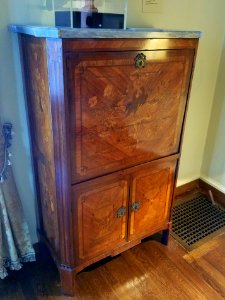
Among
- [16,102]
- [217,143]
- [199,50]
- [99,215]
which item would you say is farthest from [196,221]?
[16,102]

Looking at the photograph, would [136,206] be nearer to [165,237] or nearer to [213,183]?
[165,237]

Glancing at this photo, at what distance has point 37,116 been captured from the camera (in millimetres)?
1245

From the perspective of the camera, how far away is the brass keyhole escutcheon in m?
1.08

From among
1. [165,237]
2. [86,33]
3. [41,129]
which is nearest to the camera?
[86,33]

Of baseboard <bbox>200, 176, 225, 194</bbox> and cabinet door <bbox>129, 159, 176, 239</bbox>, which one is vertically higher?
cabinet door <bbox>129, 159, 176, 239</bbox>

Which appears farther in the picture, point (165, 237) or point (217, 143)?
point (217, 143)

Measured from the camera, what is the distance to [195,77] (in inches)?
73.3

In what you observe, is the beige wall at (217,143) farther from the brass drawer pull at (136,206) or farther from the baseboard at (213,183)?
the brass drawer pull at (136,206)

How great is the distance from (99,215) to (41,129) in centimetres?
49

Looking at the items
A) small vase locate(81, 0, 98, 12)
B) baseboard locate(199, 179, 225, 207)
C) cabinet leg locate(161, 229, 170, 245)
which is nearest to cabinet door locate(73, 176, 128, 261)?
cabinet leg locate(161, 229, 170, 245)

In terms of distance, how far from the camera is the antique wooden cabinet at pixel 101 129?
990mm

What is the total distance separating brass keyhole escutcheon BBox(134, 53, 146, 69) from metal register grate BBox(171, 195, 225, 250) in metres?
1.18

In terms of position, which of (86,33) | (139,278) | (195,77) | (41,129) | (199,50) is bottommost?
(139,278)

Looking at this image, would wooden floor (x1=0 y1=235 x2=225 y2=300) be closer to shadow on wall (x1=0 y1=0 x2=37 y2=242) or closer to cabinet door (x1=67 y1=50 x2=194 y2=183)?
shadow on wall (x1=0 y1=0 x2=37 y2=242)
